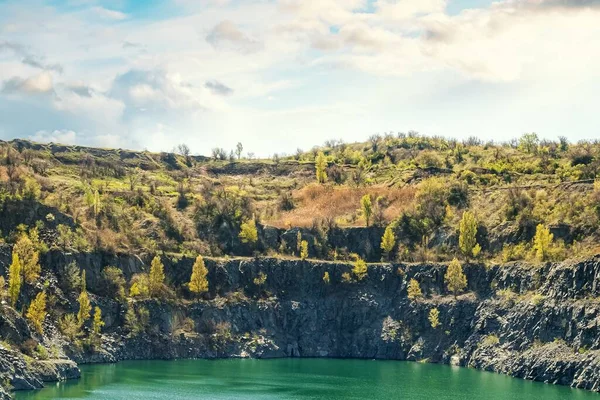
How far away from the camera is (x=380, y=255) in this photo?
614 ft

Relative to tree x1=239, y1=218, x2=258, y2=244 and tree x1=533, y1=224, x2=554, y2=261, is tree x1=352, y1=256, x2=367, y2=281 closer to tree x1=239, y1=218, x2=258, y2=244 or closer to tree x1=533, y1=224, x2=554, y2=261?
tree x1=239, y1=218, x2=258, y2=244

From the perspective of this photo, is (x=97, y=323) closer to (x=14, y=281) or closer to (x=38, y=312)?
(x=38, y=312)

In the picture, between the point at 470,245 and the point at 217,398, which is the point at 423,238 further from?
the point at 217,398

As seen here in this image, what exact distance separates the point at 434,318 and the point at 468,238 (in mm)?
20895

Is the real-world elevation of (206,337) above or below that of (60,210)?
below

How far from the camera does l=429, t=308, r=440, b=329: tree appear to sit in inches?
6491

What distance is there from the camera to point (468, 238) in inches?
6964

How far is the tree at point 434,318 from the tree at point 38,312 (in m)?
71.1

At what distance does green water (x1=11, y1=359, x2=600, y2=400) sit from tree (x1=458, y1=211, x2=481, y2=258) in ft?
94.0

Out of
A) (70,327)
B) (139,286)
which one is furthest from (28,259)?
(139,286)

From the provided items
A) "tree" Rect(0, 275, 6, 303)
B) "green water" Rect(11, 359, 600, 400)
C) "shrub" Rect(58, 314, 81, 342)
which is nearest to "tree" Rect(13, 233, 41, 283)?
"tree" Rect(0, 275, 6, 303)

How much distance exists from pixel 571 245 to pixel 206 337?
70876mm

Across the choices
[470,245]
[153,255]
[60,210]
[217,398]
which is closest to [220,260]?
[153,255]

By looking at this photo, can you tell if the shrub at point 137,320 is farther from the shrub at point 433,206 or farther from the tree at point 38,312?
the shrub at point 433,206
